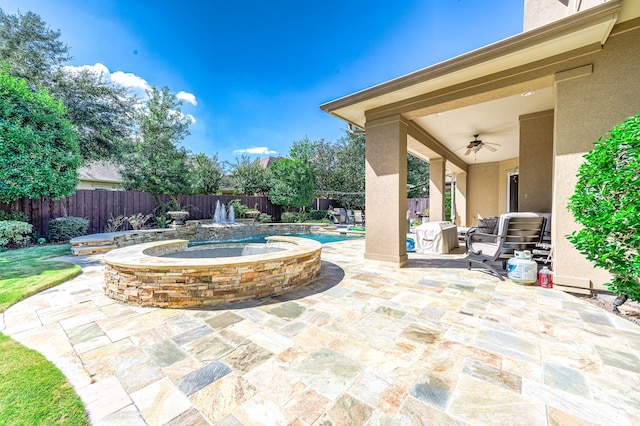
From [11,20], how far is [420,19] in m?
16.2

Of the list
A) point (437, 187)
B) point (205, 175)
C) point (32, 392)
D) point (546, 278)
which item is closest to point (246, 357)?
point (32, 392)

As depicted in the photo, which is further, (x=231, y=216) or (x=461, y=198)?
(x=231, y=216)

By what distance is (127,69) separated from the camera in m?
11.1

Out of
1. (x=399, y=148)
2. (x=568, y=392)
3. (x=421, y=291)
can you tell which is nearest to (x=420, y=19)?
(x=399, y=148)

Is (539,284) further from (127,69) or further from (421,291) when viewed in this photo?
(127,69)

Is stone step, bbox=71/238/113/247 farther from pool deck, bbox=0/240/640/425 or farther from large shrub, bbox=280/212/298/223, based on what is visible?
large shrub, bbox=280/212/298/223

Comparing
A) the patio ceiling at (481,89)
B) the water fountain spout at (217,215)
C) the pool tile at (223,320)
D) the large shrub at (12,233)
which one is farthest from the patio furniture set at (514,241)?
→ the water fountain spout at (217,215)

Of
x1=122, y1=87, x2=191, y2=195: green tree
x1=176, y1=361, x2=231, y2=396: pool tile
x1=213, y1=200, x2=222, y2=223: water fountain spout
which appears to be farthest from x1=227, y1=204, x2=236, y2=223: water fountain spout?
x1=176, y1=361, x2=231, y2=396: pool tile

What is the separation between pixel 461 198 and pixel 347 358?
11188 mm

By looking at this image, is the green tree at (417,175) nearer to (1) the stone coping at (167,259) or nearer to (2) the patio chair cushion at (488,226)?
(2) the patio chair cushion at (488,226)

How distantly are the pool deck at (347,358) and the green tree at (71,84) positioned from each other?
11827 millimetres

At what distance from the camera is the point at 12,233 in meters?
6.63

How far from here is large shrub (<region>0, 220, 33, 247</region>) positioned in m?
6.53

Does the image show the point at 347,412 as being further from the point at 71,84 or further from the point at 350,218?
the point at 71,84
